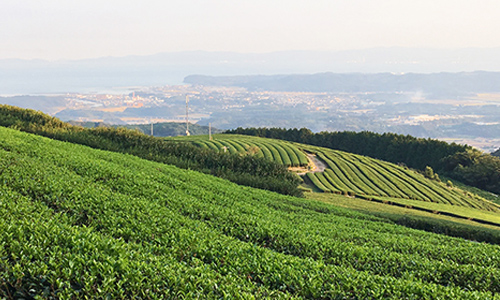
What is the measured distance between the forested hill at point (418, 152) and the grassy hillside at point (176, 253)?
49785 millimetres

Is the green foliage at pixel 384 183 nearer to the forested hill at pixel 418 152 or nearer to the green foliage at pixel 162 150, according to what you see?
the forested hill at pixel 418 152

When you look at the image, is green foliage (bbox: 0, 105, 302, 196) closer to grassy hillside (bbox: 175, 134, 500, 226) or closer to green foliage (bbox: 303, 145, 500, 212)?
grassy hillside (bbox: 175, 134, 500, 226)

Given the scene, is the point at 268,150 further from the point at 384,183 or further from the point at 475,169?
the point at 475,169

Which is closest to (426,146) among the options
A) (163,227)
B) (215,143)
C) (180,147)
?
(215,143)

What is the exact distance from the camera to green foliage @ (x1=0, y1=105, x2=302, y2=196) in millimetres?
30922

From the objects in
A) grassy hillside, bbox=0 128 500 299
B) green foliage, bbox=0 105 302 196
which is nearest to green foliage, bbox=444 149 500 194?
green foliage, bbox=0 105 302 196

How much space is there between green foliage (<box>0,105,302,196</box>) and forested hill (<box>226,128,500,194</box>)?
38.2 metres

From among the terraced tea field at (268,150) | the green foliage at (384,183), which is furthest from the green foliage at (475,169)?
the terraced tea field at (268,150)

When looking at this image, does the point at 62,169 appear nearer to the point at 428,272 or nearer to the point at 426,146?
the point at 428,272

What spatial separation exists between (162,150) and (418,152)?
53.5 metres

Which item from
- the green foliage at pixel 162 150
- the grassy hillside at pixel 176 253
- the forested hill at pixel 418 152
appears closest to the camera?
the grassy hillside at pixel 176 253

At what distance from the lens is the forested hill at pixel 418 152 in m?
58.5

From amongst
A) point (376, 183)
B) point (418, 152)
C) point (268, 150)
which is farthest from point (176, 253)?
point (418, 152)

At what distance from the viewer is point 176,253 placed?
8.88m
